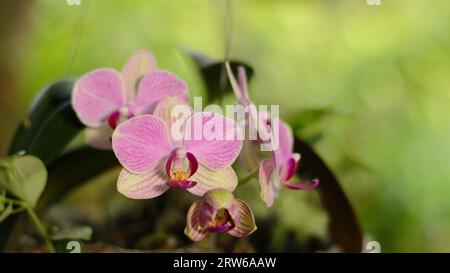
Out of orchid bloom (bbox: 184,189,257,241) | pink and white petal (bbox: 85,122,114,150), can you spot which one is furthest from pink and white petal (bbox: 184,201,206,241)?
pink and white petal (bbox: 85,122,114,150)

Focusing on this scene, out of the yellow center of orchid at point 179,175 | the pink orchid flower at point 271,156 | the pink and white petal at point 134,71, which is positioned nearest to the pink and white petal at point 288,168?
the pink orchid flower at point 271,156

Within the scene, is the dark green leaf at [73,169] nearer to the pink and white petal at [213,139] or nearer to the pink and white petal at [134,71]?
the pink and white petal at [134,71]

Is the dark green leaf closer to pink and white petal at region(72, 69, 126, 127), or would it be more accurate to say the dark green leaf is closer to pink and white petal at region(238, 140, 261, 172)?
pink and white petal at region(72, 69, 126, 127)

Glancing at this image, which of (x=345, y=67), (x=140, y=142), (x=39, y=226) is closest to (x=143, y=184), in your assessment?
(x=140, y=142)

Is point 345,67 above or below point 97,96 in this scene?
below

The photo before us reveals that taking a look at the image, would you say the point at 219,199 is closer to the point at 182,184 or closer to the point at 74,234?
the point at 182,184
